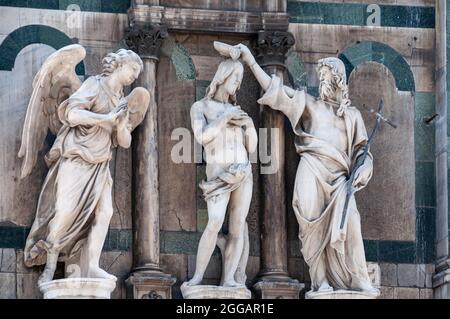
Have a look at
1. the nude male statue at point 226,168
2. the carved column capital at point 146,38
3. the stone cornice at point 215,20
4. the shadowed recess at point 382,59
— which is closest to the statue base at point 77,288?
the nude male statue at point 226,168

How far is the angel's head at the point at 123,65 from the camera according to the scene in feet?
72.2

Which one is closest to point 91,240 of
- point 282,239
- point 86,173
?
point 86,173

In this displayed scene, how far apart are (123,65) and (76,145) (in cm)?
88

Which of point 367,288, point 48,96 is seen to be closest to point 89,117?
point 48,96

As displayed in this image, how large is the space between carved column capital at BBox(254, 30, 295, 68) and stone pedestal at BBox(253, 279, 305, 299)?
2.15 meters

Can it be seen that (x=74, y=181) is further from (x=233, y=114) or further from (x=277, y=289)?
(x=277, y=289)

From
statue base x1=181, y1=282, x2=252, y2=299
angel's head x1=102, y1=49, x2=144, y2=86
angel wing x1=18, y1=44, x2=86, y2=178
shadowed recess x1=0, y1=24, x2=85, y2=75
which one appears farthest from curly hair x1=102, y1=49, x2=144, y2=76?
statue base x1=181, y1=282, x2=252, y2=299

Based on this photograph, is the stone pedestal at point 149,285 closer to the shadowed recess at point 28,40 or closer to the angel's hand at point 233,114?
the angel's hand at point 233,114

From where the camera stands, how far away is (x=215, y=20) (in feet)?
75.2

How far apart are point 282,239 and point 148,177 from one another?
1429 mm

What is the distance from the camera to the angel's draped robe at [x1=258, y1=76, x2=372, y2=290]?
22.2m
